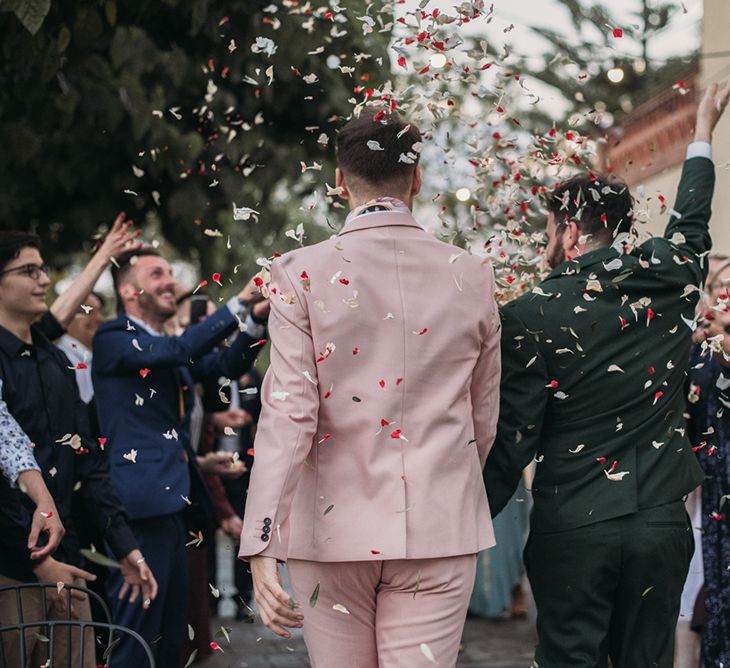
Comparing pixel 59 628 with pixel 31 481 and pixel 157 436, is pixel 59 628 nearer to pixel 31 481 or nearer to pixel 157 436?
pixel 31 481

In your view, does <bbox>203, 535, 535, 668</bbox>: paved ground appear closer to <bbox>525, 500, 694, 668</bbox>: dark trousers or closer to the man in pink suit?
<bbox>525, 500, 694, 668</bbox>: dark trousers

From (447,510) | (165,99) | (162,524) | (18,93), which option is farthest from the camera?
(165,99)

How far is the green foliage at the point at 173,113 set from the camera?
589cm

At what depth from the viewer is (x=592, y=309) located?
4004 mm

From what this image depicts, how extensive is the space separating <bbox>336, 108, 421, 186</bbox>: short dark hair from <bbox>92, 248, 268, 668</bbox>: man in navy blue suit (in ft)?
5.78

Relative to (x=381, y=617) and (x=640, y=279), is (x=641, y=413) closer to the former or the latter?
(x=640, y=279)

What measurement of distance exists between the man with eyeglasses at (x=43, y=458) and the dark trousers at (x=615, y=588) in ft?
5.34

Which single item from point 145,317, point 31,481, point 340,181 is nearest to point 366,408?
point 340,181

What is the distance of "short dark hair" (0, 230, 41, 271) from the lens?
15.2 feet

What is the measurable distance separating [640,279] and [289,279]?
1314 millimetres

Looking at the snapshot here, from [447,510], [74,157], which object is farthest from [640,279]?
[74,157]

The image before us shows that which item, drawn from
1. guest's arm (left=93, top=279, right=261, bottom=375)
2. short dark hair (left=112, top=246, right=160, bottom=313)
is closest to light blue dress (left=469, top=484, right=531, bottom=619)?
short dark hair (left=112, top=246, right=160, bottom=313)

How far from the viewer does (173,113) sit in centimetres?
573

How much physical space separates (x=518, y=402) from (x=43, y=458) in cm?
183
